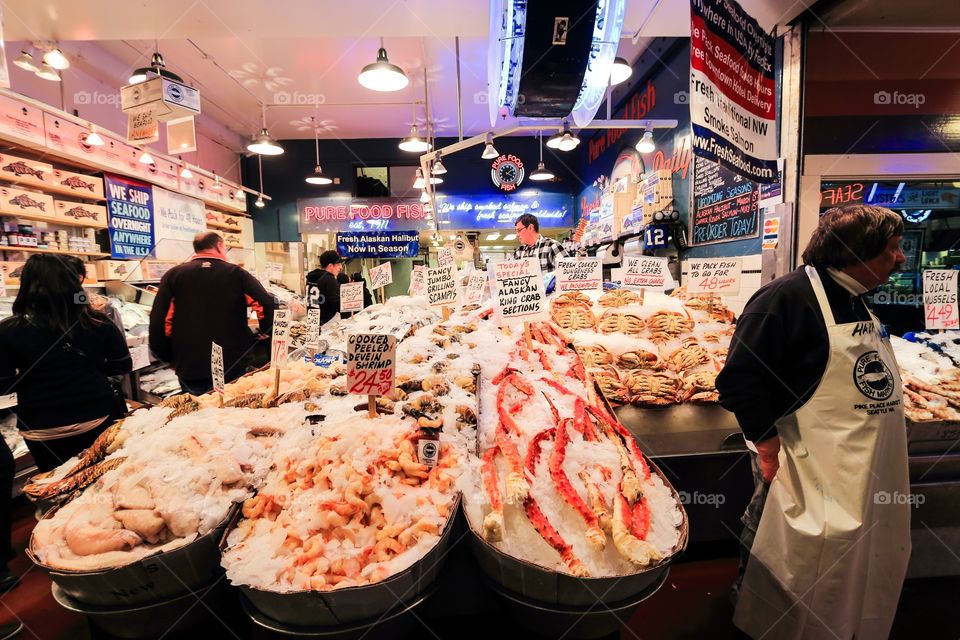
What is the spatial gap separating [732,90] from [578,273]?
1553mm

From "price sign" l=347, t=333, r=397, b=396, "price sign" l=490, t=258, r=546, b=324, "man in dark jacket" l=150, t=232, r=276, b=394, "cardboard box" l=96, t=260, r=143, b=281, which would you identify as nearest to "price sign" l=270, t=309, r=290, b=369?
"price sign" l=347, t=333, r=397, b=396

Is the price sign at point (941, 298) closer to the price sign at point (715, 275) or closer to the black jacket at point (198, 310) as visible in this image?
the price sign at point (715, 275)

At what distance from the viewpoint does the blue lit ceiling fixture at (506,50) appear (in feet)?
7.26

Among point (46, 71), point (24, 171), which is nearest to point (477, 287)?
point (46, 71)

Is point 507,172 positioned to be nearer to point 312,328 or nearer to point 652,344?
point 312,328

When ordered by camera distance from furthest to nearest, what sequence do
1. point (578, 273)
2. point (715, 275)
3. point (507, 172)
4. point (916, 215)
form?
point (507, 172)
point (916, 215)
point (578, 273)
point (715, 275)

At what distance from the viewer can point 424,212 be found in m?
11.9

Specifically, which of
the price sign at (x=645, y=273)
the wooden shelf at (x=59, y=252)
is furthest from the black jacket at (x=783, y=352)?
the wooden shelf at (x=59, y=252)

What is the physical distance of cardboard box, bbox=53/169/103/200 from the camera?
624 centimetres

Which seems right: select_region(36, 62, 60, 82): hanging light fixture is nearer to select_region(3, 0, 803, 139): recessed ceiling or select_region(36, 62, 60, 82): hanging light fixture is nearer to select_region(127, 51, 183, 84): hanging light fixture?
select_region(3, 0, 803, 139): recessed ceiling

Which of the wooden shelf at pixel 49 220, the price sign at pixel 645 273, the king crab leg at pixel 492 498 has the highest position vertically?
the wooden shelf at pixel 49 220

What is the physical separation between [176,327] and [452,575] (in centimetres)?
315

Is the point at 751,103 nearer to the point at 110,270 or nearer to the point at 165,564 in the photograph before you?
the point at 165,564

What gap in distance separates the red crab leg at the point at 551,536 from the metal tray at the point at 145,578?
3.20ft
